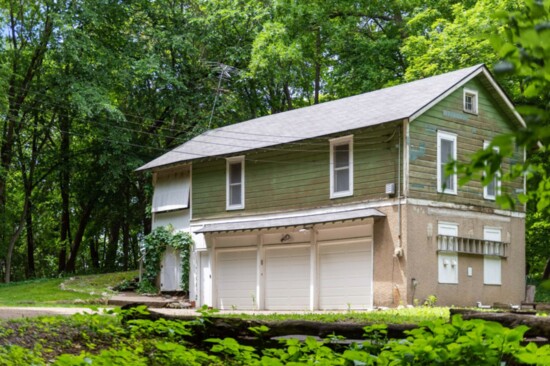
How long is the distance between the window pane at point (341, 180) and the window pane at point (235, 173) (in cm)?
485

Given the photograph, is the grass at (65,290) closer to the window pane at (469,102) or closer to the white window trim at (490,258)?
the white window trim at (490,258)

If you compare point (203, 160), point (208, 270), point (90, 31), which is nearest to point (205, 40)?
point (90, 31)

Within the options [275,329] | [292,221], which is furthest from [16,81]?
[275,329]

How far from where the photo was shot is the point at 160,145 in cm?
4238

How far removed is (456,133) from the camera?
2641cm

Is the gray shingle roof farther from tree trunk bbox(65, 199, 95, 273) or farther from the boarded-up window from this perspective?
tree trunk bbox(65, 199, 95, 273)

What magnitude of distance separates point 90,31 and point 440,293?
2276cm

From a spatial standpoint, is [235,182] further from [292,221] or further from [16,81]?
[16,81]

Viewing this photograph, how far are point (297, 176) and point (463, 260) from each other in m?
6.18

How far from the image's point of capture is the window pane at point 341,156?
26288 millimetres

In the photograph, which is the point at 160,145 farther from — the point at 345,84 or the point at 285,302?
A: the point at 285,302

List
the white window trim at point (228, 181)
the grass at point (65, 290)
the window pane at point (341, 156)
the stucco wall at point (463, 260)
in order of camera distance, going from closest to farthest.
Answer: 1. the stucco wall at point (463, 260)
2. the window pane at point (341, 156)
3. the grass at point (65, 290)
4. the white window trim at point (228, 181)

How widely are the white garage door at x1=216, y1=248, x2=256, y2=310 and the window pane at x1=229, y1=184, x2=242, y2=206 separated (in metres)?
1.88

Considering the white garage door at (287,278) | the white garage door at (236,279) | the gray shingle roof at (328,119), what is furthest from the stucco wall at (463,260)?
the white garage door at (236,279)
